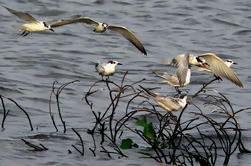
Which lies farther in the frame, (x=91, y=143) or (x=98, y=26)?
(x=98, y=26)

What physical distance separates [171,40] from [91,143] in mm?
10146

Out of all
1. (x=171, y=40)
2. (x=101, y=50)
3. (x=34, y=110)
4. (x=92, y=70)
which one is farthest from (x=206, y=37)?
(x=34, y=110)

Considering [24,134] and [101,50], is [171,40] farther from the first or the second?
[24,134]

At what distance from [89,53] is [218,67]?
7676 millimetres

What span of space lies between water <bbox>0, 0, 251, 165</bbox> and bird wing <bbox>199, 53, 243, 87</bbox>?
1.06m

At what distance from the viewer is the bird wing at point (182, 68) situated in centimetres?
933

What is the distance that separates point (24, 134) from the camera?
9766mm

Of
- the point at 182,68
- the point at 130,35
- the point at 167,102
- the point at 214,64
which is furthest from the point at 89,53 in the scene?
the point at 167,102

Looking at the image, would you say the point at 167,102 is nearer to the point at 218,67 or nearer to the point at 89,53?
the point at 218,67

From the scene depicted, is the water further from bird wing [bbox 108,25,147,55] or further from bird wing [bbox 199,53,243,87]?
bird wing [bbox 108,25,147,55]

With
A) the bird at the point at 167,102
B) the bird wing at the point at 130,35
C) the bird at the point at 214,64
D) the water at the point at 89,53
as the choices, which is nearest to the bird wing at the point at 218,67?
the bird at the point at 214,64

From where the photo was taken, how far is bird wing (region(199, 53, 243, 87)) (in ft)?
32.6

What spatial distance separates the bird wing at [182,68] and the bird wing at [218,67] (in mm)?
492

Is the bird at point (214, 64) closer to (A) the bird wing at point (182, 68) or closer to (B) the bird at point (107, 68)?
(A) the bird wing at point (182, 68)
